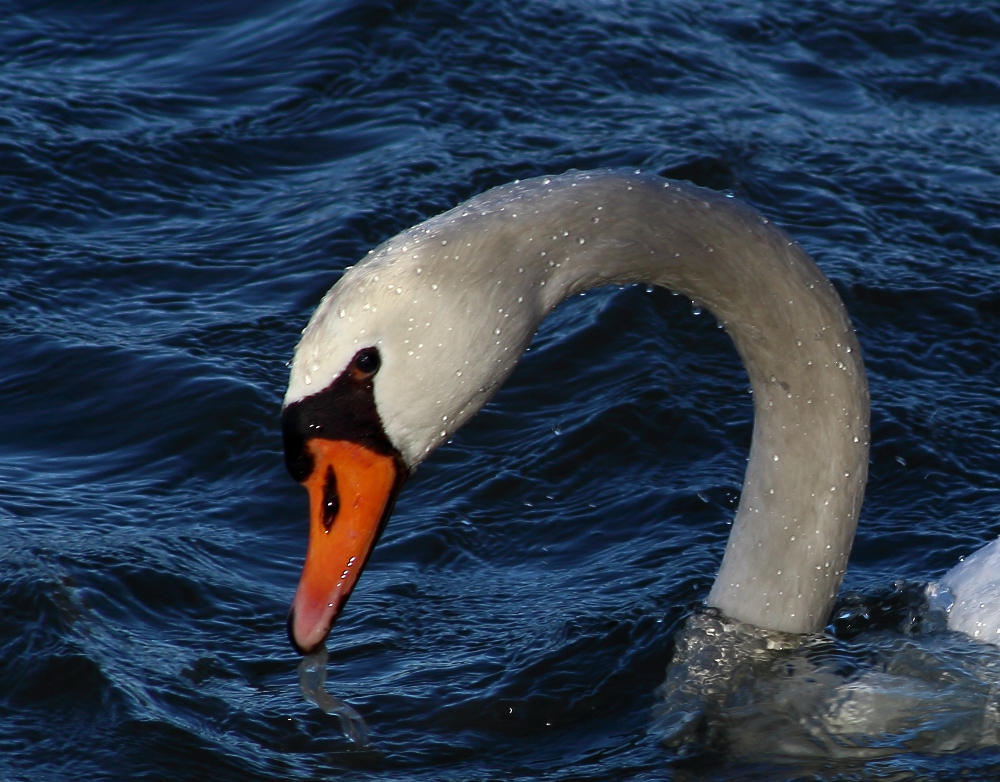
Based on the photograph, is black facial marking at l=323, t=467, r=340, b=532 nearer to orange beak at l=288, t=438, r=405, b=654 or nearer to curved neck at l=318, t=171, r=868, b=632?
orange beak at l=288, t=438, r=405, b=654

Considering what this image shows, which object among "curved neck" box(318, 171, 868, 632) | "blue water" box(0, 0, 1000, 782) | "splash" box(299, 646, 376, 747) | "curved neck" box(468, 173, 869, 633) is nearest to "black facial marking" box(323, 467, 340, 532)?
"curved neck" box(318, 171, 868, 632)

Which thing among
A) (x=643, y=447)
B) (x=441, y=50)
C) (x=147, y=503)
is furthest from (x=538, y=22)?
(x=147, y=503)

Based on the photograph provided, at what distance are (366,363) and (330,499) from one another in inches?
18.8

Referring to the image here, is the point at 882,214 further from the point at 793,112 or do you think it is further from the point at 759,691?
the point at 759,691

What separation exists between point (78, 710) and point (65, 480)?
143 cm

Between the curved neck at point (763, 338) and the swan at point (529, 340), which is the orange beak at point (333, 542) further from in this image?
the curved neck at point (763, 338)

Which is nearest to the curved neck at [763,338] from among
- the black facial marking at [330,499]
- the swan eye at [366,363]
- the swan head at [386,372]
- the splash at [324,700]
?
the swan head at [386,372]

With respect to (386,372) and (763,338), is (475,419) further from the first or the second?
(386,372)

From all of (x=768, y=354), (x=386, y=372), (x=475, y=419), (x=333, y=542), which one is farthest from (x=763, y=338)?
(x=475, y=419)

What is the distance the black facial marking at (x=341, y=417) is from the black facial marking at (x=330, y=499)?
0.05 meters

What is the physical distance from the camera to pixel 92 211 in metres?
8.02

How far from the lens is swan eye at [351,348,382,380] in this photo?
148 inches

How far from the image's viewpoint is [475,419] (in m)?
6.83

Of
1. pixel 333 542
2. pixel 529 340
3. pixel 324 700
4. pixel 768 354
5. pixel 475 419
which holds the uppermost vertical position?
pixel 529 340
